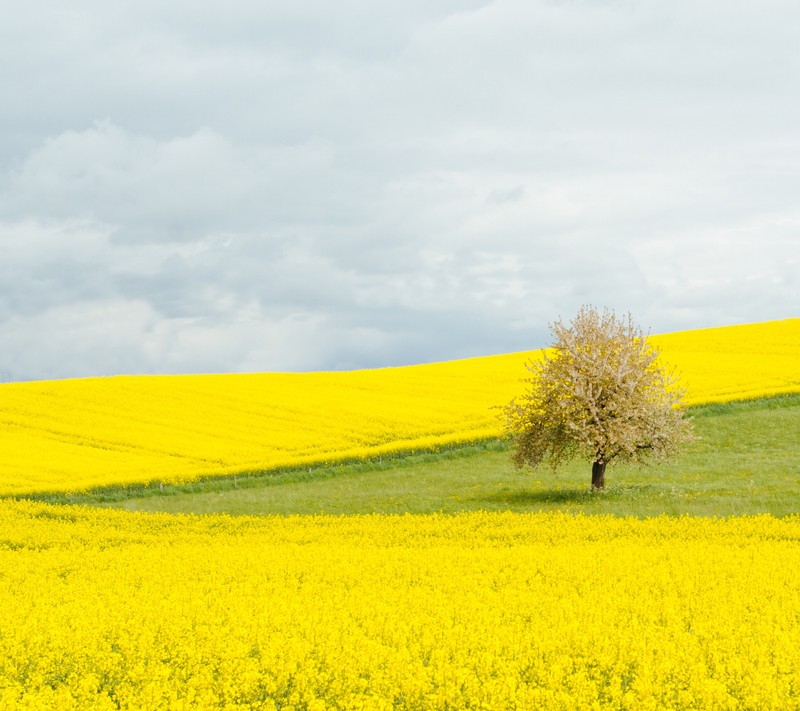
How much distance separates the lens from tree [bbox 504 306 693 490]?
29781mm

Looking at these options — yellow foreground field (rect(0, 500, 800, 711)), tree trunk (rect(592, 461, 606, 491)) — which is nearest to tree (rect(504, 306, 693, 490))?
tree trunk (rect(592, 461, 606, 491))

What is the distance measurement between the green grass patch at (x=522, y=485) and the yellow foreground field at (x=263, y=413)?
1.11m

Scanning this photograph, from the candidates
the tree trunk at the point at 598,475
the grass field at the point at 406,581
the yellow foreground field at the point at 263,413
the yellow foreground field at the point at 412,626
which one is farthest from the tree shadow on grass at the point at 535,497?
→ the yellow foreground field at the point at 263,413

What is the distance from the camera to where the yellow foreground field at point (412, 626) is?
28.8 feet

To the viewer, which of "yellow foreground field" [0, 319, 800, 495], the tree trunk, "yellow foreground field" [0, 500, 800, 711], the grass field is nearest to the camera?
"yellow foreground field" [0, 500, 800, 711]

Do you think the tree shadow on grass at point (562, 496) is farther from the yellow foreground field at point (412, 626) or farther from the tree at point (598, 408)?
the yellow foreground field at point (412, 626)

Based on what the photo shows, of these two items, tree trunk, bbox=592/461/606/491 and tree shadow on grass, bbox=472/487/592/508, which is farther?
tree trunk, bbox=592/461/606/491

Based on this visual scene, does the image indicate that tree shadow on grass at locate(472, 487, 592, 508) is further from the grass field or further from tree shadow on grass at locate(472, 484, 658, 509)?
the grass field

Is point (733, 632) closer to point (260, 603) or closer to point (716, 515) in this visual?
point (260, 603)

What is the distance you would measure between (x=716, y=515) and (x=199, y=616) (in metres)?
17.0

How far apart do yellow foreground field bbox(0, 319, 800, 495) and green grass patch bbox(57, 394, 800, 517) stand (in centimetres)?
111

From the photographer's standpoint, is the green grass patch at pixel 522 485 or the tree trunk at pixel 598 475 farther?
the tree trunk at pixel 598 475

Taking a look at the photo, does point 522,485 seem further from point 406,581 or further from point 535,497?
point 406,581

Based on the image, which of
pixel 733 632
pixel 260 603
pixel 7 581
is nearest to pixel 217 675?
pixel 260 603
